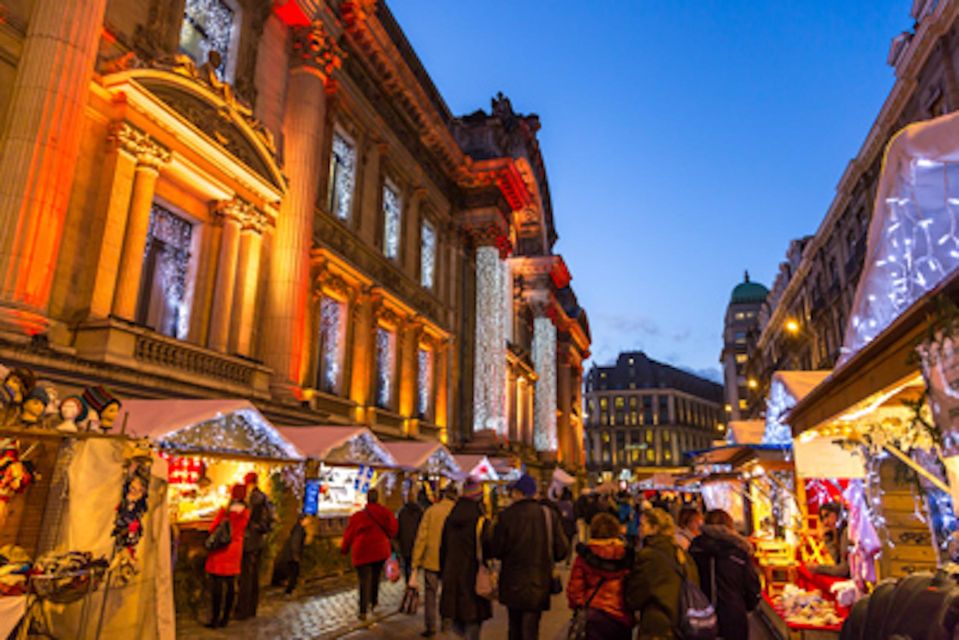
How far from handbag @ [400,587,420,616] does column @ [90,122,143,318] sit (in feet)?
21.8

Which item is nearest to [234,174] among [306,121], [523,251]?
[306,121]

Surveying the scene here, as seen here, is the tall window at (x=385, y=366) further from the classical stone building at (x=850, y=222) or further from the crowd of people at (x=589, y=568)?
the classical stone building at (x=850, y=222)

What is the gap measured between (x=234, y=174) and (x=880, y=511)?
1271 centimetres

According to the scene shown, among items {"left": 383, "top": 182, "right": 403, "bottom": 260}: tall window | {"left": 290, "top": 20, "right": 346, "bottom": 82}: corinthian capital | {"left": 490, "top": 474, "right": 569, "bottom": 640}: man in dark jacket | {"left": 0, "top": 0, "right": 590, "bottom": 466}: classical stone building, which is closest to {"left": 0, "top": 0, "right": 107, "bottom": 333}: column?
{"left": 0, "top": 0, "right": 590, "bottom": 466}: classical stone building

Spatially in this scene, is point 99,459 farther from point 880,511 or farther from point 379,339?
point 379,339

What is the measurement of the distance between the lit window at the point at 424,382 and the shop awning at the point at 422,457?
19.2 ft

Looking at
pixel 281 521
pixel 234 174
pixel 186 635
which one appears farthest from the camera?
pixel 234 174

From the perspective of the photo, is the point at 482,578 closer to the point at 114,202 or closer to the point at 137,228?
the point at 137,228

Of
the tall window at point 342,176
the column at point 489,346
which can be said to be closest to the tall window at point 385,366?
the tall window at point 342,176

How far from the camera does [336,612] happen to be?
1037cm

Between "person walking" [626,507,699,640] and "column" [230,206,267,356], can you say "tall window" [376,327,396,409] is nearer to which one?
"column" [230,206,267,356]

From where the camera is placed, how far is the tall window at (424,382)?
23484mm

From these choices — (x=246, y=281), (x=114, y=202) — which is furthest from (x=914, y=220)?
(x=246, y=281)

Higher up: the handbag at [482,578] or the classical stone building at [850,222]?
the classical stone building at [850,222]
